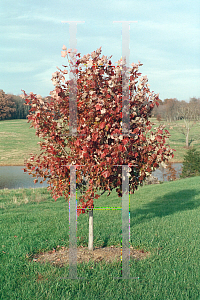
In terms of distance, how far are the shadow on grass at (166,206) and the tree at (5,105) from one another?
45.1 m

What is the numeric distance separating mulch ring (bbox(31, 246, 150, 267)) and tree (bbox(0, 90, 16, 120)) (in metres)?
49.1

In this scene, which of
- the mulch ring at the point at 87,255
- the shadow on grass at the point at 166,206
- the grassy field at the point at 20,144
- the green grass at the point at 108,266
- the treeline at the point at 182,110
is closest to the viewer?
the green grass at the point at 108,266

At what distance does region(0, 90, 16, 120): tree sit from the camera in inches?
2033

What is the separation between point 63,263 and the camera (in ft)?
15.4

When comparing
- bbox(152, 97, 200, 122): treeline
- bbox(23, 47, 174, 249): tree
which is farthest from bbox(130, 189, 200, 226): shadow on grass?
bbox(152, 97, 200, 122): treeline

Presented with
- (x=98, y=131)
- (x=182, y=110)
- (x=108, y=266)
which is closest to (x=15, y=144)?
(x=182, y=110)

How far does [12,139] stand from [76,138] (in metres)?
42.1

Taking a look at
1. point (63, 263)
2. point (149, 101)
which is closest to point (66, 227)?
point (63, 263)

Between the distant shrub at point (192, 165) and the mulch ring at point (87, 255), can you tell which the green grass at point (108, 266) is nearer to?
the mulch ring at point (87, 255)

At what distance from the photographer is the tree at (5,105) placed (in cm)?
5163

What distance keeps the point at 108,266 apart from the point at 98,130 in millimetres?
2210

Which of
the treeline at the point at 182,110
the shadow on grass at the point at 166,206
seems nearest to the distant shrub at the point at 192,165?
the shadow on grass at the point at 166,206

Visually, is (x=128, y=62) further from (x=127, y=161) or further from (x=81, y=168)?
(x=81, y=168)

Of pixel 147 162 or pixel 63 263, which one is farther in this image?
pixel 63 263
